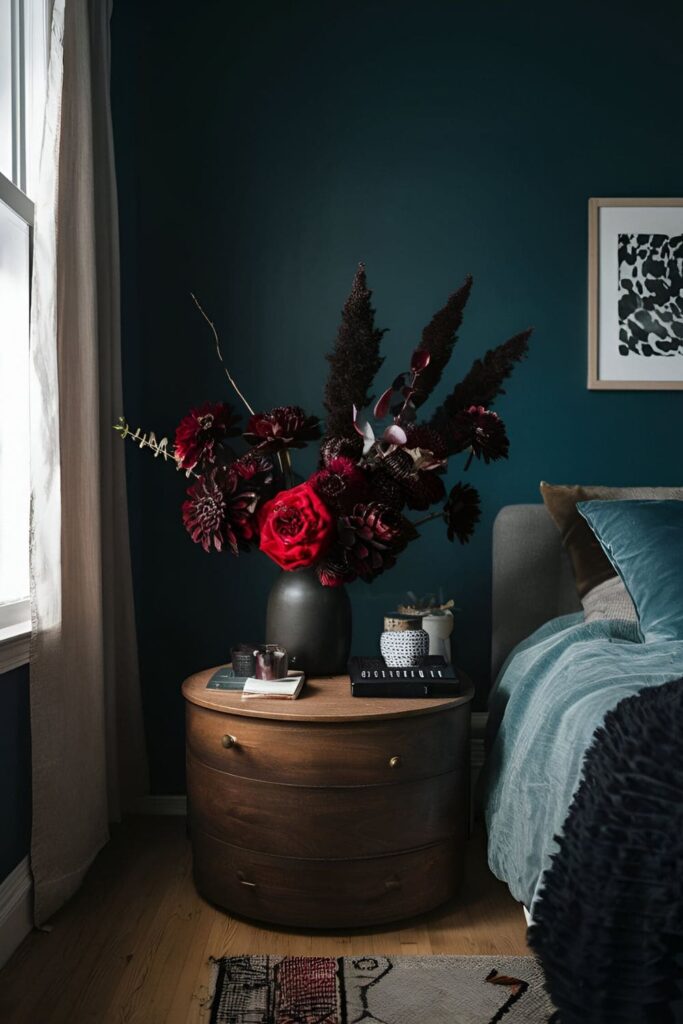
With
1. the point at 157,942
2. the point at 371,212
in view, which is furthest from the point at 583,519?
the point at 157,942

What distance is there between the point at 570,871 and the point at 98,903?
1.27m

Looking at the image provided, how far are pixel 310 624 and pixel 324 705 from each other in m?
0.27

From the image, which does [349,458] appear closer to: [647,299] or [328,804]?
[328,804]

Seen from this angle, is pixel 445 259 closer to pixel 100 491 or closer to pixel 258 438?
pixel 258 438

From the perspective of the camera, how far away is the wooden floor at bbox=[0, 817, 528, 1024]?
1.60m

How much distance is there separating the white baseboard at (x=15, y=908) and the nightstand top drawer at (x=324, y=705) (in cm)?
52

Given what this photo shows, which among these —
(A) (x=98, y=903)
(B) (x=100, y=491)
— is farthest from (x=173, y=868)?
(B) (x=100, y=491)

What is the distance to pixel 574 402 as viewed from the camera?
266 cm

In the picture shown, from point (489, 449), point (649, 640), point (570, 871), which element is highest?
point (489, 449)

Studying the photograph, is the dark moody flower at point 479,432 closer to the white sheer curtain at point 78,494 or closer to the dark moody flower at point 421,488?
the dark moody flower at point 421,488

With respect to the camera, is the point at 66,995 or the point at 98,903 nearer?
the point at 66,995

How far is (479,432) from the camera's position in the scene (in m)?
2.07

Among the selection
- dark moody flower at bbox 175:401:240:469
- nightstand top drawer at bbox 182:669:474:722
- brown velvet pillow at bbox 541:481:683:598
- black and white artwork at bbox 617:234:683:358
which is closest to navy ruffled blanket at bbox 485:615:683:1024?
nightstand top drawer at bbox 182:669:474:722

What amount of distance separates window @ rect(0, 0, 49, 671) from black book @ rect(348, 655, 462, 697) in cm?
77
